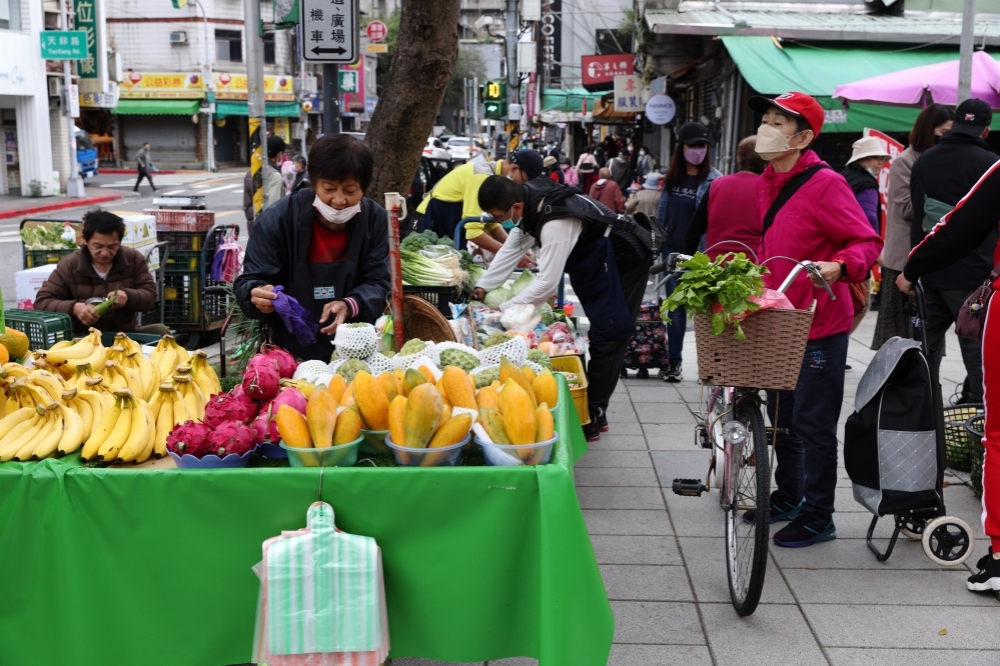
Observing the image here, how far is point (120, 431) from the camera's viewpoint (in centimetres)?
304

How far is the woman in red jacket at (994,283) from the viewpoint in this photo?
3.70 meters

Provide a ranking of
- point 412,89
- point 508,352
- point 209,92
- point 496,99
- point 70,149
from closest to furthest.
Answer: point 508,352 < point 412,89 < point 496,99 < point 70,149 < point 209,92

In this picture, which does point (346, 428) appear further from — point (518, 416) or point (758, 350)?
point (758, 350)

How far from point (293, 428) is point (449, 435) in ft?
1.48

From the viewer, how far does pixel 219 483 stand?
2.73 m

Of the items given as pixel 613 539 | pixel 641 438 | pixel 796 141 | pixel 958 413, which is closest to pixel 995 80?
pixel 958 413

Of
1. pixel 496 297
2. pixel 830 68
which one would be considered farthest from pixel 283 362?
pixel 830 68

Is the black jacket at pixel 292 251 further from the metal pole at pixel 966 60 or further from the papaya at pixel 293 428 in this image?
the metal pole at pixel 966 60

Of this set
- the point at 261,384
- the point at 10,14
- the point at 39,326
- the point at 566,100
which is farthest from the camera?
the point at 566,100

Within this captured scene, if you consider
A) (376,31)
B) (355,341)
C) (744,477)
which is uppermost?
(376,31)

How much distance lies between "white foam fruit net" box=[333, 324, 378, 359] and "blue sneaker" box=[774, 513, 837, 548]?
86.9 inches

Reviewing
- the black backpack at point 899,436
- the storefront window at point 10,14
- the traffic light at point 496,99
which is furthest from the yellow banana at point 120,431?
the storefront window at point 10,14

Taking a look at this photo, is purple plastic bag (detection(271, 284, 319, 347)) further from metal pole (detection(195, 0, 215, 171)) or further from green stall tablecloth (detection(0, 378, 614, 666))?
metal pole (detection(195, 0, 215, 171))

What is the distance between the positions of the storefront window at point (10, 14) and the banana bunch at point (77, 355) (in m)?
26.6
